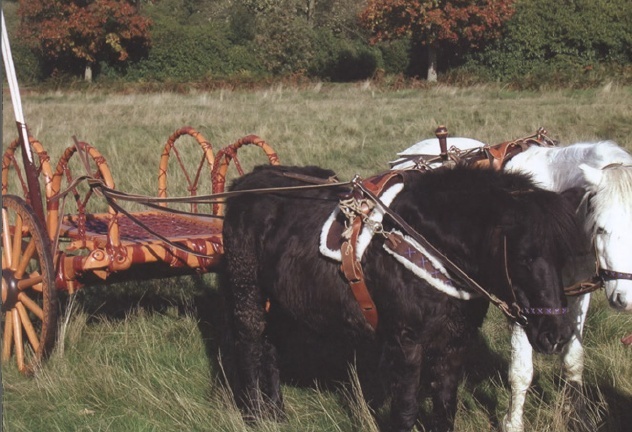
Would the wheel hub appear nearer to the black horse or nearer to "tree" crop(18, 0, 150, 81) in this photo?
the black horse

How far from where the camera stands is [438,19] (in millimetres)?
31406

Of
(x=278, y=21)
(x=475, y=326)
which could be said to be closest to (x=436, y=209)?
(x=475, y=326)

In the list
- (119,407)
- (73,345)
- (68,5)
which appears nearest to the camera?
(119,407)

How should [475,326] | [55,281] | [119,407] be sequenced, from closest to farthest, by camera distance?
[475,326]
[119,407]
[55,281]

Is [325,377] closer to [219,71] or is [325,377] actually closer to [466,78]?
[466,78]

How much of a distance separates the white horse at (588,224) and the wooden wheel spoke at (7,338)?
10.1ft

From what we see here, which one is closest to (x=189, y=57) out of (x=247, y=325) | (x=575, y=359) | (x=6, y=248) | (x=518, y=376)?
(x=6, y=248)

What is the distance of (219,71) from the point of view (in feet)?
123

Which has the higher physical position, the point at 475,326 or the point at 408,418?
the point at 475,326

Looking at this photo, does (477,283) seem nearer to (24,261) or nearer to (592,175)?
(592,175)

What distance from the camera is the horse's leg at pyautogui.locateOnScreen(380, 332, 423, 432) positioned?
376cm

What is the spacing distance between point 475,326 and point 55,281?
109 inches

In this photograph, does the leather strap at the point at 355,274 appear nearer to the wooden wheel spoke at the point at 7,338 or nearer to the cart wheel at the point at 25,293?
the cart wheel at the point at 25,293

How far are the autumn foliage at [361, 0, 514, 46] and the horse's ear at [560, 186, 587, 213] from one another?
28.1 meters
